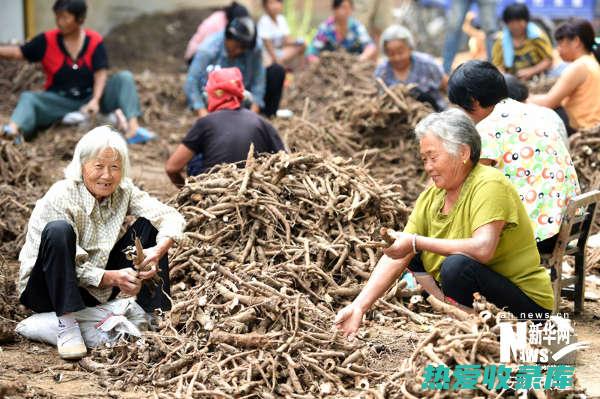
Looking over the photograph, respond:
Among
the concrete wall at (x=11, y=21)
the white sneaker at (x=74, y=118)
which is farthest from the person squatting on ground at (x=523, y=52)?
the concrete wall at (x=11, y=21)

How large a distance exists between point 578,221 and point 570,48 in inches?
104

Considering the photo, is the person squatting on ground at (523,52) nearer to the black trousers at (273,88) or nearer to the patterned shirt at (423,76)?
the patterned shirt at (423,76)

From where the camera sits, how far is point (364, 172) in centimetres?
587

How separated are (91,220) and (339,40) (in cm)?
753

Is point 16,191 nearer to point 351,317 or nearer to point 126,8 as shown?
point 351,317

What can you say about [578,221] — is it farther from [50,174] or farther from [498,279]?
[50,174]

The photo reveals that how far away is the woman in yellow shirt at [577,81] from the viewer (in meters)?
7.04

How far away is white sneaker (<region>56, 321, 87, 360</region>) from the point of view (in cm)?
443

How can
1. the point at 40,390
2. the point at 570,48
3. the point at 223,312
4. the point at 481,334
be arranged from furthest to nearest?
the point at 570,48, the point at 223,312, the point at 40,390, the point at 481,334

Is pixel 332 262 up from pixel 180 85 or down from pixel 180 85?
up

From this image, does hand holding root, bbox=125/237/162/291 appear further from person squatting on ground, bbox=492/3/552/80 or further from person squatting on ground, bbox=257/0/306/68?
person squatting on ground, bbox=257/0/306/68

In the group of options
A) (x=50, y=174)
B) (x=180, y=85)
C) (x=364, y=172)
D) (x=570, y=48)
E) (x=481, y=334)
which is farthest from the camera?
(x=180, y=85)

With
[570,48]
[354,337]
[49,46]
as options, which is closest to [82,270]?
[354,337]

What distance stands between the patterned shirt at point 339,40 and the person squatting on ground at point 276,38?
0.61 metres
